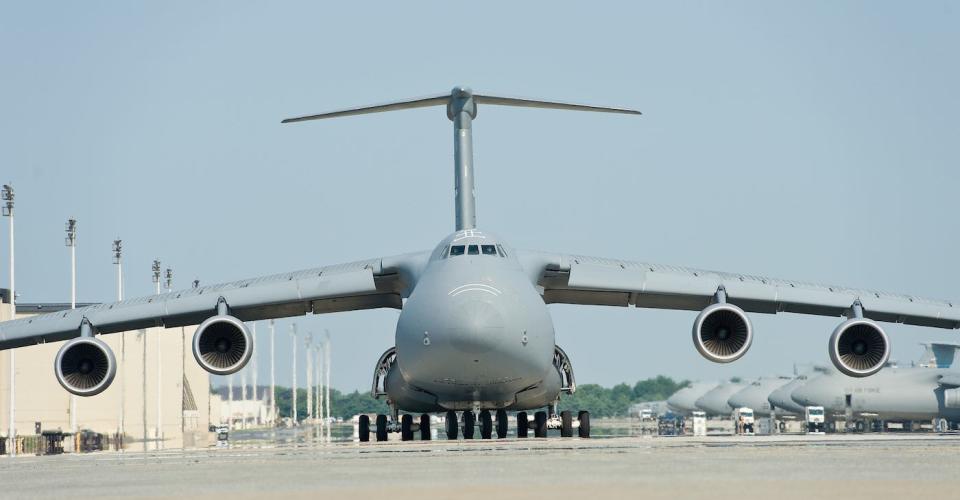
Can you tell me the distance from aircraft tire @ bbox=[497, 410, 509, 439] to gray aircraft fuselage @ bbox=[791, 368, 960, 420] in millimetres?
29859

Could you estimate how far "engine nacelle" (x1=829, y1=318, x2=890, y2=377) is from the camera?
23203 millimetres

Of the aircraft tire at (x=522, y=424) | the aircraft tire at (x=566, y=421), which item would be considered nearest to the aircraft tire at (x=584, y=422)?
the aircraft tire at (x=566, y=421)

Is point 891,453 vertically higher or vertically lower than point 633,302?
lower

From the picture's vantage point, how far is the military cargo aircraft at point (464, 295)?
69.4ft

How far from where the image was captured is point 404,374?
2212 cm

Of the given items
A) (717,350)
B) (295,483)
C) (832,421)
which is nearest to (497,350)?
(717,350)

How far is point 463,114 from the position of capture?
26250 millimetres

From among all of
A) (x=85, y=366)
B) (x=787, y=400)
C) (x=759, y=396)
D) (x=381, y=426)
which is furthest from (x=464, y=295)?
(x=759, y=396)

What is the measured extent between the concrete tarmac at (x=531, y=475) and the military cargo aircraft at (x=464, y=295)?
4.49 m

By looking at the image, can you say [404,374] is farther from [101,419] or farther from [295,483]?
[101,419]

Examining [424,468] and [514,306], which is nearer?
[424,468]

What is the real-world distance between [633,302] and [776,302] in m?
2.46

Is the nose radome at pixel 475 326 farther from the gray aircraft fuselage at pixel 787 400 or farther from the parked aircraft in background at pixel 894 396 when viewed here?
the gray aircraft fuselage at pixel 787 400

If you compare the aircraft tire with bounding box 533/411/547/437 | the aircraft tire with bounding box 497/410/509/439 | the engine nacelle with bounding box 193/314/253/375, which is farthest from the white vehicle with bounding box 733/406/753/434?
the engine nacelle with bounding box 193/314/253/375
